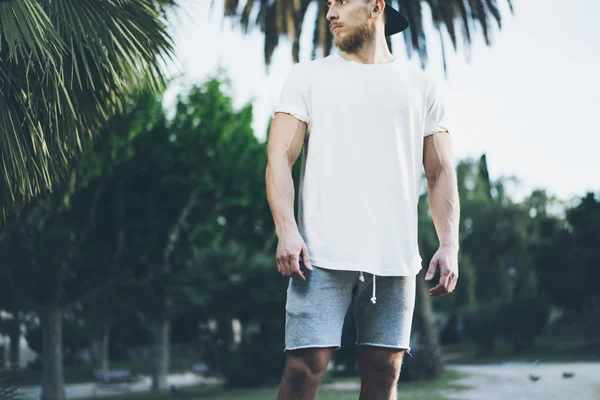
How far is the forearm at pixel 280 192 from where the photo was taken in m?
2.66

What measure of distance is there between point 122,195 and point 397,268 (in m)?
22.7

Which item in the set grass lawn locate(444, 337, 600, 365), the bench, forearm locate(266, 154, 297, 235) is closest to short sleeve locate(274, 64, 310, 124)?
forearm locate(266, 154, 297, 235)

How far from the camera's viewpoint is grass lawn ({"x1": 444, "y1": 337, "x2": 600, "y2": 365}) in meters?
29.0

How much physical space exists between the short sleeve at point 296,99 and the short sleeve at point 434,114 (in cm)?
47

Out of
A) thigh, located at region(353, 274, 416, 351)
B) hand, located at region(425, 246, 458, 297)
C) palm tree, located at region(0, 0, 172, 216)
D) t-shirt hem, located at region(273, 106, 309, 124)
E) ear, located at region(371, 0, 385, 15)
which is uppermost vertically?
palm tree, located at region(0, 0, 172, 216)

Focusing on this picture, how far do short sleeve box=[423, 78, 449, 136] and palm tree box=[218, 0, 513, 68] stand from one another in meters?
11.3

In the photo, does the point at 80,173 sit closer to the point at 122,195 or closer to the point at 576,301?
the point at 122,195

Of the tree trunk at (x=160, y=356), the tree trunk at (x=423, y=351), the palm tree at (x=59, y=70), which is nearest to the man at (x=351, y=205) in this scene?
the palm tree at (x=59, y=70)

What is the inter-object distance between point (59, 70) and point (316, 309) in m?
3.84

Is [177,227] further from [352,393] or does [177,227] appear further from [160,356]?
[352,393]

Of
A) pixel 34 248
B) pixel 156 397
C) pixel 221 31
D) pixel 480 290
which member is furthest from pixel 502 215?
pixel 221 31

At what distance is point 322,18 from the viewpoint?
1482cm

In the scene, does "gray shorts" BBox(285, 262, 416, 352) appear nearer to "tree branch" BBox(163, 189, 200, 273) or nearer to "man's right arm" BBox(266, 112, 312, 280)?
"man's right arm" BBox(266, 112, 312, 280)

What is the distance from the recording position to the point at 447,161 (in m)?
3.01
